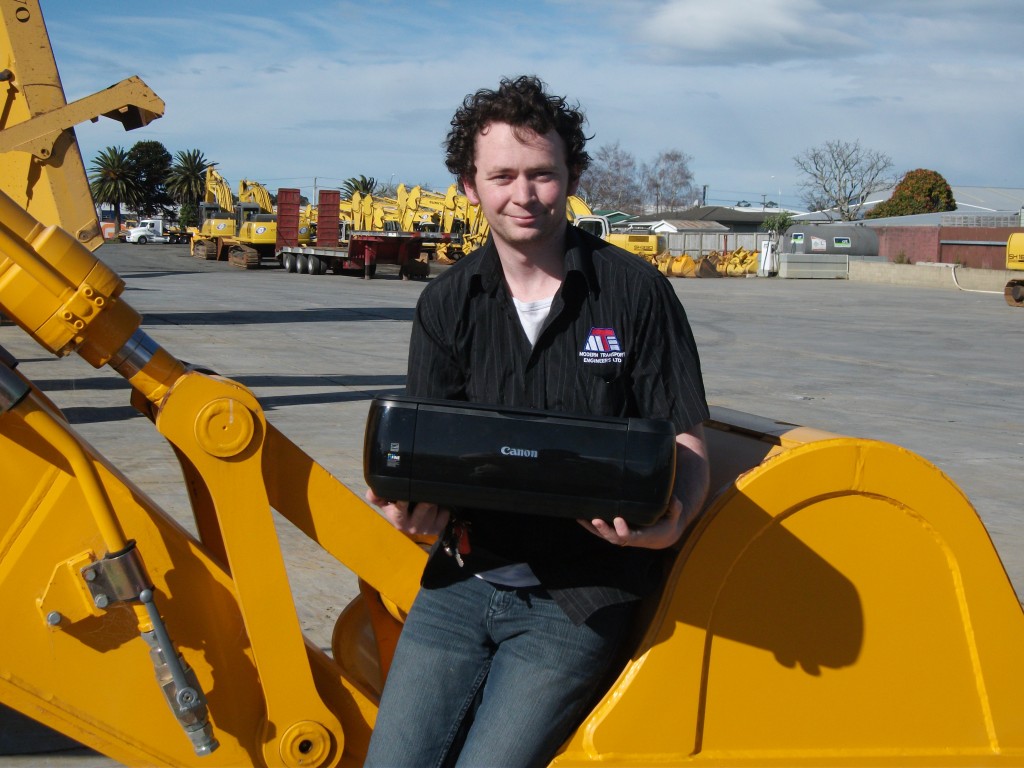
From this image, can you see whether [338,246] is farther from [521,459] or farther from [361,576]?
[521,459]

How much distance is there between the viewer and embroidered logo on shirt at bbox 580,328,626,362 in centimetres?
208

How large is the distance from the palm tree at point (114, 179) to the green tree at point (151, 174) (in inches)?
47.7

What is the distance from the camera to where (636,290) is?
6.90 feet

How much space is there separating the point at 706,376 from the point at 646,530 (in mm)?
11382

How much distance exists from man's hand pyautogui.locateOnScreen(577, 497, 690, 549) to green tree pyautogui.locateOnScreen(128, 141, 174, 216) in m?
103

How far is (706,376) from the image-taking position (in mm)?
13070

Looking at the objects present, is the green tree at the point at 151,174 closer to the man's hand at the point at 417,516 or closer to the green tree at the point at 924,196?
the green tree at the point at 924,196

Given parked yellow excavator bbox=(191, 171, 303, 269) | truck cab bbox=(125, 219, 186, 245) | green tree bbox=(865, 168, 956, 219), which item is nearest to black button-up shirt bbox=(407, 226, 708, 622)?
parked yellow excavator bbox=(191, 171, 303, 269)

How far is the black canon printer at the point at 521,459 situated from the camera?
1.79 meters

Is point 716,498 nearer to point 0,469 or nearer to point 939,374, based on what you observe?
point 0,469

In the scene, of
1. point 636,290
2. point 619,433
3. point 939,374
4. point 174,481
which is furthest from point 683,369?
point 939,374

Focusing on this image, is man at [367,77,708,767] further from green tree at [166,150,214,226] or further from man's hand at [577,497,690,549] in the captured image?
green tree at [166,150,214,226]

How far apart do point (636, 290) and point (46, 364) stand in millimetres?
11261

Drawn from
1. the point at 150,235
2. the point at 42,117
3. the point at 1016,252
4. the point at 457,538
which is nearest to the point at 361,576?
the point at 457,538
